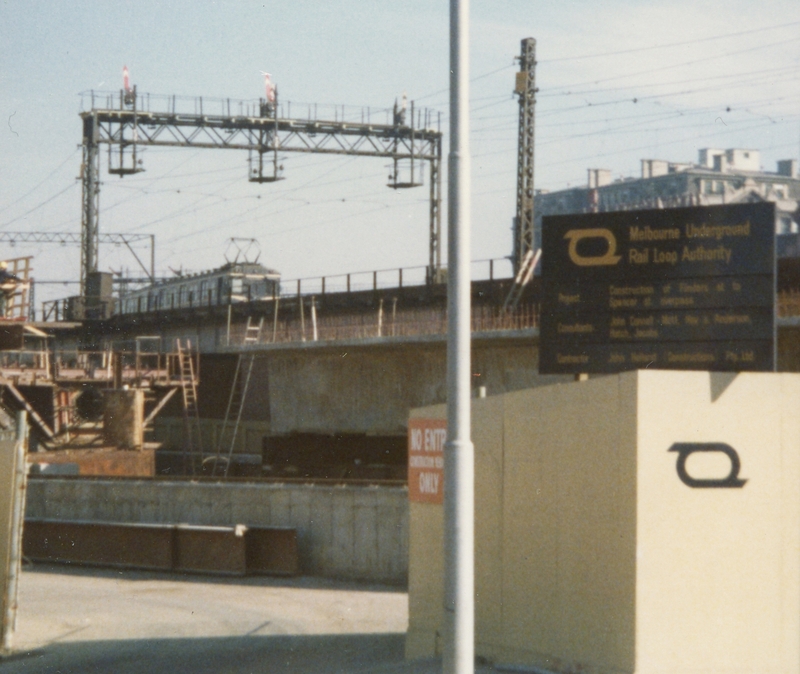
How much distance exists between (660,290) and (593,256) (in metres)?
0.90

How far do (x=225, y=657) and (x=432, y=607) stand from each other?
4.13m

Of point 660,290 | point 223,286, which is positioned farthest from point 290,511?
point 223,286

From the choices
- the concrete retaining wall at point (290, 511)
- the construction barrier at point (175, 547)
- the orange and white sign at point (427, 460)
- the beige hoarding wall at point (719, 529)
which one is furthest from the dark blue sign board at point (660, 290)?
the construction barrier at point (175, 547)

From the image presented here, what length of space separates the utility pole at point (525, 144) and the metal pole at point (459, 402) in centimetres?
2280

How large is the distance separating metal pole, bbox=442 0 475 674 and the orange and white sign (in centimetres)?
468

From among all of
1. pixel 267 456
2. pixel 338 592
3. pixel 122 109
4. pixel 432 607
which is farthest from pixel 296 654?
pixel 122 109

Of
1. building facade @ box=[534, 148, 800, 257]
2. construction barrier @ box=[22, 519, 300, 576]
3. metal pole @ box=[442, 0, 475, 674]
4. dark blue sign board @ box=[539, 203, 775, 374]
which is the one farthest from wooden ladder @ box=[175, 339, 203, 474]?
building facade @ box=[534, 148, 800, 257]

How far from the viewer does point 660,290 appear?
37.9 feet

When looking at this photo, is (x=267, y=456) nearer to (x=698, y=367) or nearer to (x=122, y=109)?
(x=122, y=109)

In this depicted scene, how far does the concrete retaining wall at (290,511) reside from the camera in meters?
24.9

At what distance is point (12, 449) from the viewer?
16.0 metres

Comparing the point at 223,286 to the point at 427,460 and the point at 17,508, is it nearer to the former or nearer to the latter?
the point at 17,508

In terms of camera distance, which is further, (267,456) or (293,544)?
(267,456)

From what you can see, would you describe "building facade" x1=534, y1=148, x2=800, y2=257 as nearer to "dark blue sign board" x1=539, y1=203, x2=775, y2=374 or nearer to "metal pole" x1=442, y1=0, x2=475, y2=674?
"dark blue sign board" x1=539, y1=203, x2=775, y2=374
